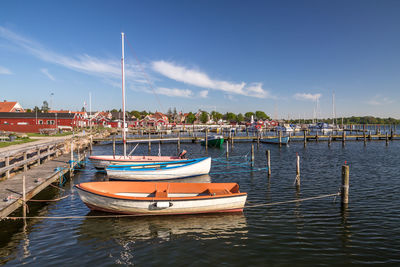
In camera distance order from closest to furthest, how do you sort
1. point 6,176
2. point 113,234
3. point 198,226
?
point 113,234
point 198,226
point 6,176

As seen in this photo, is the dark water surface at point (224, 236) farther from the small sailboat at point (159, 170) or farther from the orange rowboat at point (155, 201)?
the small sailboat at point (159, 170)

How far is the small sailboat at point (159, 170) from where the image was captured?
67.2ft

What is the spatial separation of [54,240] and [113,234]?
247 centimetres

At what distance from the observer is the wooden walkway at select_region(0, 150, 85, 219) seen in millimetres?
12116

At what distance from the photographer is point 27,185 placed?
15.3m

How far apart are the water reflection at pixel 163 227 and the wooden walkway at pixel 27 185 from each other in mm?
3719

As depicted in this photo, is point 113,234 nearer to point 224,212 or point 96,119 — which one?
point 224,212

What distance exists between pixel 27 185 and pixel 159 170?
31.1 ft

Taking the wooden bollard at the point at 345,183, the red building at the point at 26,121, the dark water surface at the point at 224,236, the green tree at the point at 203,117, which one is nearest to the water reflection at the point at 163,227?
the dark water surface at the point at 224,236

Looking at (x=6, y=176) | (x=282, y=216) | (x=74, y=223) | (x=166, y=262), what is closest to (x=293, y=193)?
(x=282, y=216)

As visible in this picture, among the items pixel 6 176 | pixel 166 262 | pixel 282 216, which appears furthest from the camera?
pixel 6 176

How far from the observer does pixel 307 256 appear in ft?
30.3

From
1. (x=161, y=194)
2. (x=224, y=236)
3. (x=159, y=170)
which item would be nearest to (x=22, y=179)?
(x=159, y=170)

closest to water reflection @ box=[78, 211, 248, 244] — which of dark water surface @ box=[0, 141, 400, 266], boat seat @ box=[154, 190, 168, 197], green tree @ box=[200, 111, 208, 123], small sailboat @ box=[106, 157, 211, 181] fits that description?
dark water surface @ box=[0, 141, 400, 266]
